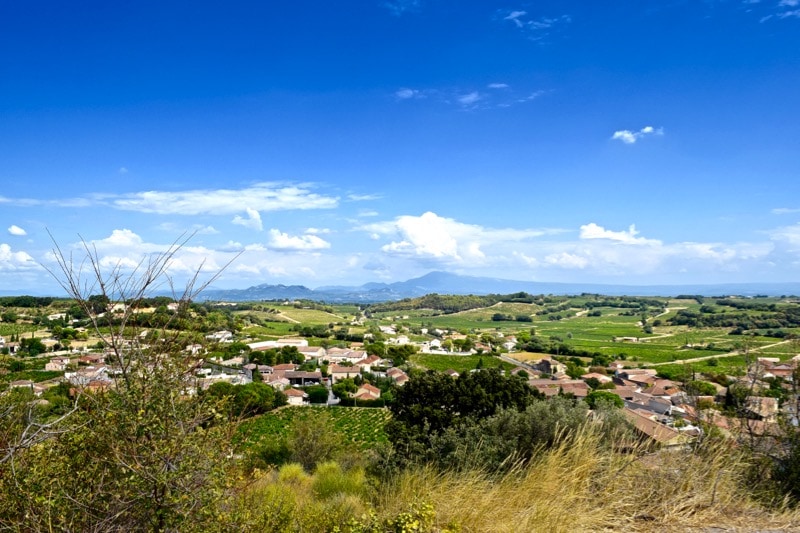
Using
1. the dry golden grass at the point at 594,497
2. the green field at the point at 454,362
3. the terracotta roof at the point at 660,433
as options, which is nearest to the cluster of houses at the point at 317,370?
the green field at the point at 454,362

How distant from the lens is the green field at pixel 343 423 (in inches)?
1423

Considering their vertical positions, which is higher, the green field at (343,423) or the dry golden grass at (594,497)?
the dry golden grass at (594,497)

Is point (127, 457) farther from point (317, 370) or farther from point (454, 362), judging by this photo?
point (454, 362)

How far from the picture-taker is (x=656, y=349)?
8088cm

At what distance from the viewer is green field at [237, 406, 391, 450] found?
3616 centimetres

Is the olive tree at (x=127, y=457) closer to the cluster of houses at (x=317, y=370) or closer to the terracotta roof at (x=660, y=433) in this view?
the terracotta roof at (x=660, y=433)

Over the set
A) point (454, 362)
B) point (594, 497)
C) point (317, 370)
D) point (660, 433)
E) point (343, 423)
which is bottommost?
point (343, 423)

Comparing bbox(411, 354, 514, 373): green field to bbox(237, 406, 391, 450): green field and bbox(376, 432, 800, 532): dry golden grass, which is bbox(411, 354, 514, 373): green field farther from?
bbox(376, 432, 800, 532): dry golden grass

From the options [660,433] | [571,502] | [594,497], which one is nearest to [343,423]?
[660,433]

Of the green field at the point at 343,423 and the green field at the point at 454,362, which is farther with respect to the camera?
the green field at the point at 454,362

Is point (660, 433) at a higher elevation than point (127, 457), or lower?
lower

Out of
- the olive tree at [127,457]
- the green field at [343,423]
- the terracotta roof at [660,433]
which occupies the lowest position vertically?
the green field at [343,423]

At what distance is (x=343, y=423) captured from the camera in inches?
1727

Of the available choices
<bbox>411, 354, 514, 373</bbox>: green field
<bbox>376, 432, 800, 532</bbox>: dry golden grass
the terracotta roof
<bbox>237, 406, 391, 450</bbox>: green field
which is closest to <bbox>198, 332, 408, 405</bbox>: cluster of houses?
<bbox>237, 406, 391, 450</bbox>: green field
